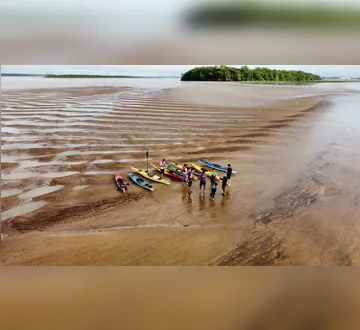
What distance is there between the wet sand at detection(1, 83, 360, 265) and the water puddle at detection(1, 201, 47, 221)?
2 centimetres

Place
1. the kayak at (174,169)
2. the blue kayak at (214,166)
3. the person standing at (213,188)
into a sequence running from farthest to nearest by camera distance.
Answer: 1. the blue kayak at (214,166)
2. the kayak at (174,169)
3. the person standing at (213,188)

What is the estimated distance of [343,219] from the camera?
3.92 meters

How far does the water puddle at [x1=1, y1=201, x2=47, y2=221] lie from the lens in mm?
3957

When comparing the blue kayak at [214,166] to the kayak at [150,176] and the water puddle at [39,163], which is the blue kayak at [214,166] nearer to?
the kayak at [150,176]

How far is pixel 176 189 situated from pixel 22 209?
6.53ft

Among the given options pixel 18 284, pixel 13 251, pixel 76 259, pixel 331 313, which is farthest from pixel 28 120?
pixel 331 313

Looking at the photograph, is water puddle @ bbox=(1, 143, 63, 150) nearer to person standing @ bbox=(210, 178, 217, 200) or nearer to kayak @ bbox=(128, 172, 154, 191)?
kayak @ bbox=(128, 172, 154, 191)

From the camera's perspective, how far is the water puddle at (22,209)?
13.0 feet

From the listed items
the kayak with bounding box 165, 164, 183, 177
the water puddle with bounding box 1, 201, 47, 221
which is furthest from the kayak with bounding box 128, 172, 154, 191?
the water puddle with bounding box 1, 201, 47, 221

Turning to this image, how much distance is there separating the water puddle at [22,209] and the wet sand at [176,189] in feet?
0.06

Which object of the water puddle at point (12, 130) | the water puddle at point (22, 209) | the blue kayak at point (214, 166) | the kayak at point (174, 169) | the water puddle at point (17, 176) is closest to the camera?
the water puddle at point (22, 209)

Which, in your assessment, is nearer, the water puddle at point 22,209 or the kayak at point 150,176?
the water puddle at point 22,209

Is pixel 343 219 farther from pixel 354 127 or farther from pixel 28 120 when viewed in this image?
pixel 28 120

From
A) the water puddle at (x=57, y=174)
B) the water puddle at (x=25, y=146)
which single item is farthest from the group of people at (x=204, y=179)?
the water puddle at (x=25, y=146)
